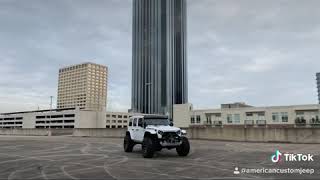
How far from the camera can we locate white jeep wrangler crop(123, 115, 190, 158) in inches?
610

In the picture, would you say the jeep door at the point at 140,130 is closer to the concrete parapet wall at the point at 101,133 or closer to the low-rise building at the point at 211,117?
the concrete parapet wall at the point at 101,133

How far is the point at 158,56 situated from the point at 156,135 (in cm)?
15650

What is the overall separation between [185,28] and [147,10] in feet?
86.9

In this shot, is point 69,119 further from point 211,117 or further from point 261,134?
point 261,134

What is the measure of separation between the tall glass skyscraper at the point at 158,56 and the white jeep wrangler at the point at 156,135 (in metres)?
138

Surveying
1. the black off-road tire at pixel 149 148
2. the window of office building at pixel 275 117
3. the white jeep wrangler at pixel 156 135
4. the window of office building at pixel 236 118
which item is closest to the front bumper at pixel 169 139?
the white jeep wrangler at pixel 156 135

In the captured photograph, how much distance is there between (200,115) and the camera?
361ft

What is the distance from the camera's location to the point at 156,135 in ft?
51.4

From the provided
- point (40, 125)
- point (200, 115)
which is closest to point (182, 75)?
point (200, 115)

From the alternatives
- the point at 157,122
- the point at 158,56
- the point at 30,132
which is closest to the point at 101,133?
the point at 30,132

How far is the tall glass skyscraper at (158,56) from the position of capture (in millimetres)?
163750

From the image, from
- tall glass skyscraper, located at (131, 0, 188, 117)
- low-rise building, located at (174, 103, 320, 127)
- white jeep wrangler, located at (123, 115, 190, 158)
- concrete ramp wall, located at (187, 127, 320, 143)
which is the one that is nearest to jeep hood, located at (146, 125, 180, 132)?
white jeep wrangler, located at (123, 115, 190, 158)

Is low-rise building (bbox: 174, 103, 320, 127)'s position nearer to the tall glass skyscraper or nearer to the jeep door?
the tall glass skyscraper

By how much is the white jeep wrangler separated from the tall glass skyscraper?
454 ft
